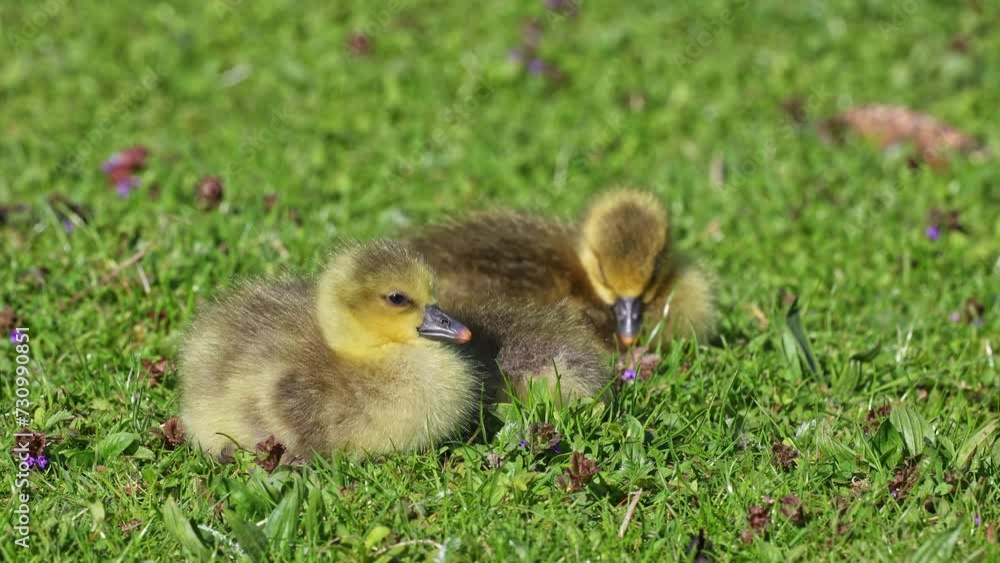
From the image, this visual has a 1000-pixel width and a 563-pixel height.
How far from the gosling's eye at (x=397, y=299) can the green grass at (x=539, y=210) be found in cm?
46

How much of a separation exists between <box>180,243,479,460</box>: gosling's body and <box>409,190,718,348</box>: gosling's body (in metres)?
0.86

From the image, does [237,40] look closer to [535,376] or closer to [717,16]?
[717,16]

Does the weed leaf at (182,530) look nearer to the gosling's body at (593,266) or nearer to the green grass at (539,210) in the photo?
the green grass at (539,210)

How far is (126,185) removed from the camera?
6215 millimetres

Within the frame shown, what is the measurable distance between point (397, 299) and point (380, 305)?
A: 0.05 m

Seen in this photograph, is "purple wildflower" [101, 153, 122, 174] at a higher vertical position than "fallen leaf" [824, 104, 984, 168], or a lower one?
higher

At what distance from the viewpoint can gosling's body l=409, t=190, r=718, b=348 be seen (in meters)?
4.91

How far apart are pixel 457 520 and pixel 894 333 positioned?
7.79 ft

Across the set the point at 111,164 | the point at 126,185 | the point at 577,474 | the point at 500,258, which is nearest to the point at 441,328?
the point at 577,474

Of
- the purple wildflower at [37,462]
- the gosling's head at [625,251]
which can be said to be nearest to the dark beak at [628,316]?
the gosling's head at [625,251]

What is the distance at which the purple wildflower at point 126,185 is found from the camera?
20.2 ft

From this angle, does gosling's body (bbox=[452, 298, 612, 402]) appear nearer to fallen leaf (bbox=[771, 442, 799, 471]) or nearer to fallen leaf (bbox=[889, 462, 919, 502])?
fallen leaf (bbox=[771, 442, 799, 471])

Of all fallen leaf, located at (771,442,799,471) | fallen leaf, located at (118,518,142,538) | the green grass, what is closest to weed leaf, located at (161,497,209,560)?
the green grass

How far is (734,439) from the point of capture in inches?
159
